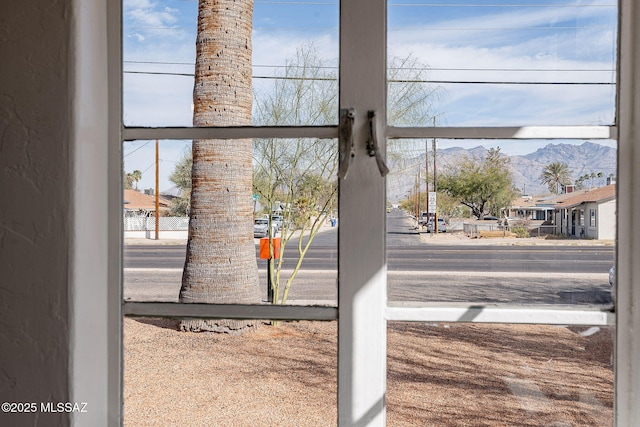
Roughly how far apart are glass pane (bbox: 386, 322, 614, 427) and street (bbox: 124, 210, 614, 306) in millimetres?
70

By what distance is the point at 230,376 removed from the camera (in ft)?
3.73

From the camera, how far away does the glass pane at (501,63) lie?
3.55 ft

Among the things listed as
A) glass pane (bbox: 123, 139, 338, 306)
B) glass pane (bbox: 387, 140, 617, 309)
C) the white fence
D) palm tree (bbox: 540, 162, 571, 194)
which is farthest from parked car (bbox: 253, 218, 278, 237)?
palm tree (bbox: 540, 162, 571, 194)

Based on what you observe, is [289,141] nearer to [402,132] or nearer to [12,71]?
[402,132]

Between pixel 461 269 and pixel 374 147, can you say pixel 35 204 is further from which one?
pixel 461 269

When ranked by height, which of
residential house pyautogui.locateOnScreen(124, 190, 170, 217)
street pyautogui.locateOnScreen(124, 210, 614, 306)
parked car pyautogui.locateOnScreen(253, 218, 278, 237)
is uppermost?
residential house pyautogui.locateOnScreen(124, 190, 170, 217)

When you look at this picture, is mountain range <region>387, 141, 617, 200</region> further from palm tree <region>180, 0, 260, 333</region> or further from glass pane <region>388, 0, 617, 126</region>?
palm tree <region>180, 0, 260, 333</region>

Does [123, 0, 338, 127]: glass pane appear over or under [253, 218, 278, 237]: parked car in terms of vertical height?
over

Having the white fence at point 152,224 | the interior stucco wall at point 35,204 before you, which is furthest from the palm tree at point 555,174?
the interior stucco wall at point 35,204

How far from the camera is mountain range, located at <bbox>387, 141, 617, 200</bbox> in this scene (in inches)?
42.4

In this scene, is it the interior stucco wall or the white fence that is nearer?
the interior stucco wall

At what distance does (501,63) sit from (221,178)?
2.16 feet

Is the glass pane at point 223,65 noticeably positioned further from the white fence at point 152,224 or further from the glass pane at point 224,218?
the white fence at point 152,224

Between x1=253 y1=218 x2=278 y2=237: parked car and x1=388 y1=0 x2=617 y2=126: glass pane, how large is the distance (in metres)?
0.35
